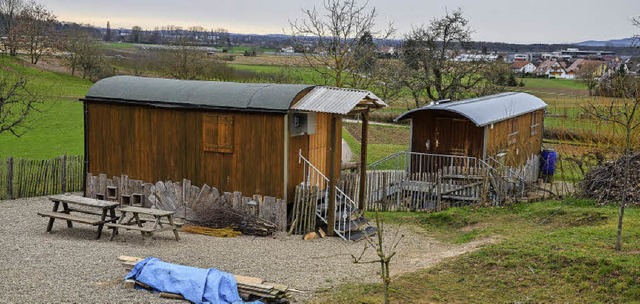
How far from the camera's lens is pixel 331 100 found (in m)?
17.0

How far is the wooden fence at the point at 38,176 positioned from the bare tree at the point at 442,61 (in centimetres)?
2461

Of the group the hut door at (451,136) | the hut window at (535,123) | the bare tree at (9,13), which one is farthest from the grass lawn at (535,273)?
the bare tree at (9,13)

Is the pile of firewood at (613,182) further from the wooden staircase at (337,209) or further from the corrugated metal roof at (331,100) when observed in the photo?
the corrugated metal roof at (331,100)

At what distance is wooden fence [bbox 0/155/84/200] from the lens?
2041 centimetres

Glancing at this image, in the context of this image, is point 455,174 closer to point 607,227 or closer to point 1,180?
point 607,227

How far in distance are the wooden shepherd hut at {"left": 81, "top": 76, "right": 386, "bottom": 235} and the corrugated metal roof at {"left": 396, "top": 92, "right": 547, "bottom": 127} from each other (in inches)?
216

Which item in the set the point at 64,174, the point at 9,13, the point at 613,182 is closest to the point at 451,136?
the point at 613,182

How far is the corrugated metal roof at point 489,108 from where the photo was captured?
22.8m

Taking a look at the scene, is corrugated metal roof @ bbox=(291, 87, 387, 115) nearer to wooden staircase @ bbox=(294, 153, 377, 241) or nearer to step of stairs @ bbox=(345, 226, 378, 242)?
wooden staircase @ bbox=(294, 153, 377, 241)

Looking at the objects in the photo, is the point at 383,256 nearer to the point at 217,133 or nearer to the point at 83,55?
the point at 217,133

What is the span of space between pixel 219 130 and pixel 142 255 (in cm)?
469

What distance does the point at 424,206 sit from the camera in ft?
68.0

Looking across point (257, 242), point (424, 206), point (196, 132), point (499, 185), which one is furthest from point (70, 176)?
point (499, 185)

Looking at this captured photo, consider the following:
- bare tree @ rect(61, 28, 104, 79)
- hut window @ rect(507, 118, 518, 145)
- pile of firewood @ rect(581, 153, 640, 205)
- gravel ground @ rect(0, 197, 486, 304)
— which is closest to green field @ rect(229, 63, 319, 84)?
hut window @ rect(507, 118, 518, 145)
